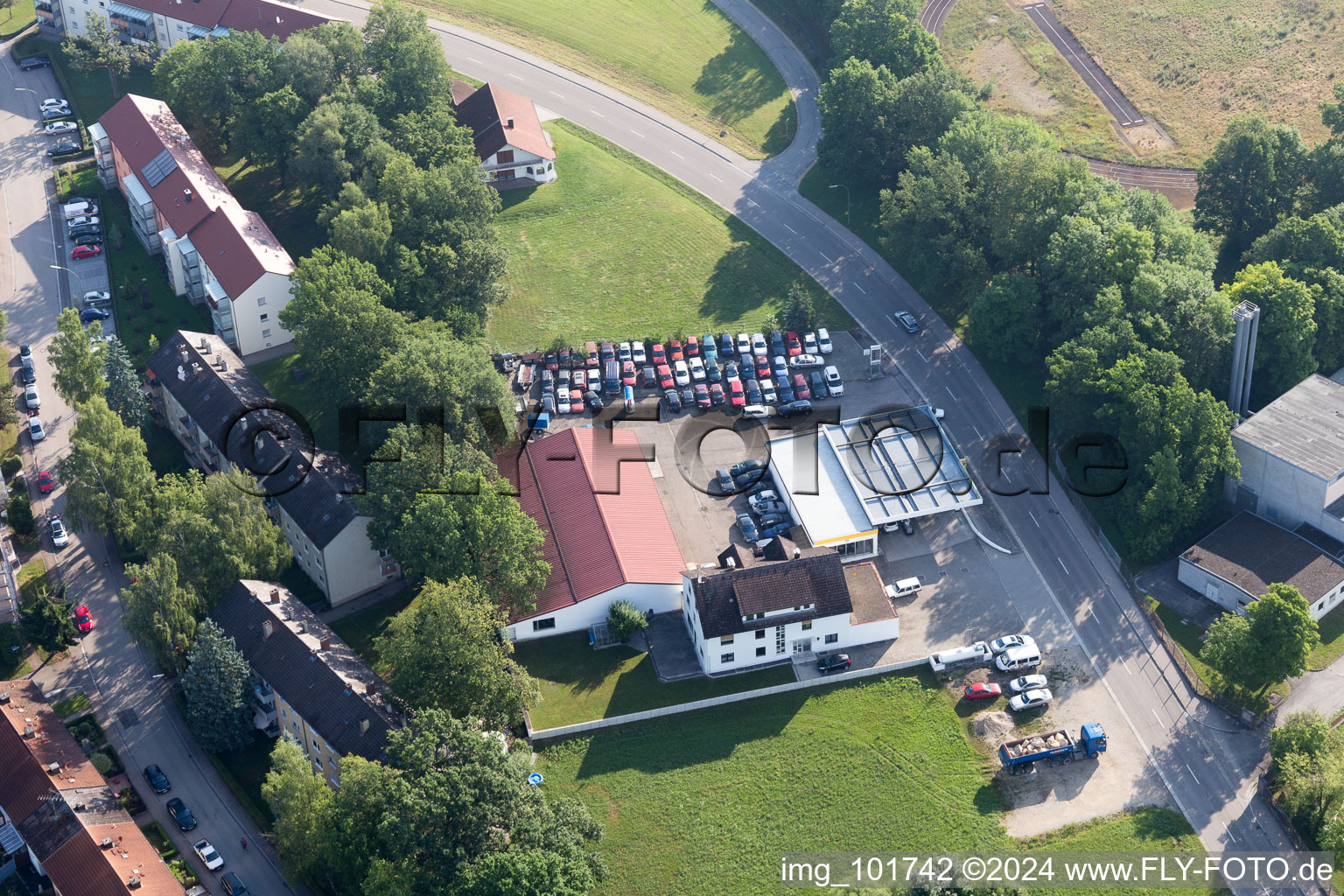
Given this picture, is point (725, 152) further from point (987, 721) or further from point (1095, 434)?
point (987, 721)

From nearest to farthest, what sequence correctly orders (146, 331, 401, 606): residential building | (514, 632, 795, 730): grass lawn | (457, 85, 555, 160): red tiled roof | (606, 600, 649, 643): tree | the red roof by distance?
(514, 632, 795, 730): grass lawn → (606, 600, 649, 643): tree → the red roof → (146, 331, 401, 606): residential building → (457, 85, 555, 160): red tiled roof

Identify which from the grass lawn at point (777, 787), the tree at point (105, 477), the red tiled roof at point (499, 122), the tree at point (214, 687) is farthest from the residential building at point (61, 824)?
the red tiled roof at point (499, 122)

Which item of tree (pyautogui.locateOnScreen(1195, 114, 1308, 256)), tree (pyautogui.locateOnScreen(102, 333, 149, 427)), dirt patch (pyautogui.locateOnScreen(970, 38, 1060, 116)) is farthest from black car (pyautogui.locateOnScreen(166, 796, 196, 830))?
dirt patch (pyautogui.locateOnScreen(970, 38, 1060, 116))

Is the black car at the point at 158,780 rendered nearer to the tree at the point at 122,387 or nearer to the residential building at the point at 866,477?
the tree at the point at 122,387

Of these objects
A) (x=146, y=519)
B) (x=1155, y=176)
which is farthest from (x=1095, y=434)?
(x=146, y=519)

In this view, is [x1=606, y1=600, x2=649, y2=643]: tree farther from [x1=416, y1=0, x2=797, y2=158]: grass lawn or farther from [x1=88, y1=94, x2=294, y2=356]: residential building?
[x1=416, y1=0, x2=797, y2=158]: grass lawn

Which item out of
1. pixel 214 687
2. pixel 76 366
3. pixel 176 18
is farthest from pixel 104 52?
pixel 214 687
